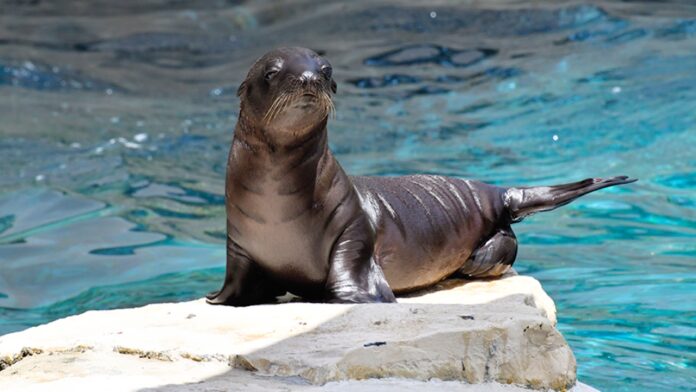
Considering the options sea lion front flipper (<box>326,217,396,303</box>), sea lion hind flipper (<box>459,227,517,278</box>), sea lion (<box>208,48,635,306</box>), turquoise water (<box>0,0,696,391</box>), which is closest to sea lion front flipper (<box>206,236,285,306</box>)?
sea lion (<box>208,48,635,306</box>)

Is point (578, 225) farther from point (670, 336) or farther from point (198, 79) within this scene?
point (198, 79)

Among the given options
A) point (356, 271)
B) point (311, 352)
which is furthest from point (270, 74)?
point (311, 352)

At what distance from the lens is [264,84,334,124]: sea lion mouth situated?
13.4 feet

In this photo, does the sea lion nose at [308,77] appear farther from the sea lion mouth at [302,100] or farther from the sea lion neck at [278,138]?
the sea lion neck at [278,138]

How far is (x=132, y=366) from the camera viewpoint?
10.6ft

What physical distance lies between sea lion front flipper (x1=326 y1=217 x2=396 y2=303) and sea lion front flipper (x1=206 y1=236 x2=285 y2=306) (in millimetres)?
300

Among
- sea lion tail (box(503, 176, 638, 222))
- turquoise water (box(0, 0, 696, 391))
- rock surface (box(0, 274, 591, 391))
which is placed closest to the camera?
rock surface (box(0, 274, 591, 391))

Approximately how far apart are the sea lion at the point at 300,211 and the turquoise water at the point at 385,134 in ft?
3.24

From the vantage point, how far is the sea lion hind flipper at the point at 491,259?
5.09 meters

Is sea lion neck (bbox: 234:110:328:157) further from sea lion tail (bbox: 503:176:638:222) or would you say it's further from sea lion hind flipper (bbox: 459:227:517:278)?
sea lion tail (bbox: 503:176:638:222)

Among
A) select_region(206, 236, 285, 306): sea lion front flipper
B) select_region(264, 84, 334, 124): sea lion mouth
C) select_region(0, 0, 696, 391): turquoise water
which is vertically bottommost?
select_region(0, 0, 696, 391): turquoise water

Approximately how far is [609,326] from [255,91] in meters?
2.14

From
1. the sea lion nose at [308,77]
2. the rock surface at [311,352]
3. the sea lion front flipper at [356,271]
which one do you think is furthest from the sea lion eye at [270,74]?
the rock surface at [311,352]

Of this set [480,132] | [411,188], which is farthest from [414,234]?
[480,132]
